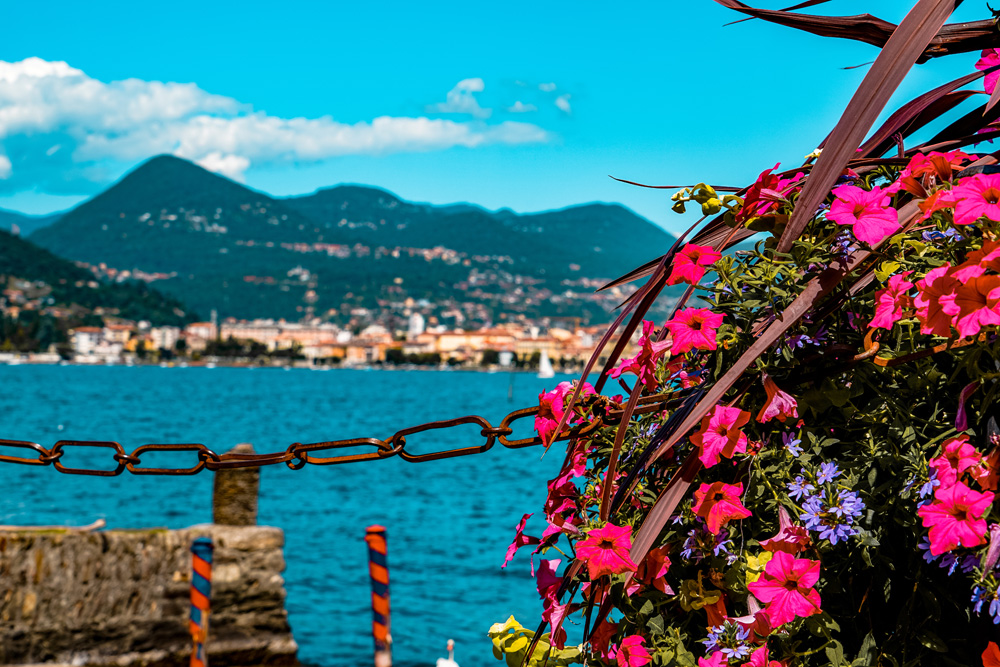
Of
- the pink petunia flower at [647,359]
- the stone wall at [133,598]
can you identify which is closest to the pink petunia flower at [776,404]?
the pink petunia flower at [647,359]

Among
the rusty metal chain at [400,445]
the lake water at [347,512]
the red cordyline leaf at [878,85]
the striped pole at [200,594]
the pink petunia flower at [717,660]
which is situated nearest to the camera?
the red cordyline leaf at [878,85]

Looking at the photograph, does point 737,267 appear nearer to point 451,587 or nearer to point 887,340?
point 887,340

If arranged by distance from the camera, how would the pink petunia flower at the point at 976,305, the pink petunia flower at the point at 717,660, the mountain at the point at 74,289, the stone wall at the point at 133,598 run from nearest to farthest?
the pink petunia flower at the point at 976,305, the pink petunia flower at the point at 717,660, the stone wall at the point at 133,598, the mountain at the point at 74,289

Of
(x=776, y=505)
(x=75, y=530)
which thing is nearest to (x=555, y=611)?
(x=776, y=505)

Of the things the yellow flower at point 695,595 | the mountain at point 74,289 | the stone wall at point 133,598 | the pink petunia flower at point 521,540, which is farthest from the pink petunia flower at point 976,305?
the mountain at point 74,289

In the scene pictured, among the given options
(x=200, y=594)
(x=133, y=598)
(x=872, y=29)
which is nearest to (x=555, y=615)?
(x=872, y=29)

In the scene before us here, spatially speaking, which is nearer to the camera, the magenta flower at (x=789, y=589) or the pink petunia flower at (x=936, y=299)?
the pink petunia flower at (x=936, y=299)

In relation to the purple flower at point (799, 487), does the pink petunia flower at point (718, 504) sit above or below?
below

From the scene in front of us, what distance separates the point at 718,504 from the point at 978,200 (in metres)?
0.43

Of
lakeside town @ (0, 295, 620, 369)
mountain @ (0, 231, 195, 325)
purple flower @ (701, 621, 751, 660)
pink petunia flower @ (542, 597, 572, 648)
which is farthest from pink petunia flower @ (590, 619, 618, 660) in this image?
mountain @ (0, 231, 195, 325)

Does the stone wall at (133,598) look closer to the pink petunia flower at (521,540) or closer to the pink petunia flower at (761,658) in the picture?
the pink petunia flower at (521,540)

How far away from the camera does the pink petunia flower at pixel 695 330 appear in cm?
107

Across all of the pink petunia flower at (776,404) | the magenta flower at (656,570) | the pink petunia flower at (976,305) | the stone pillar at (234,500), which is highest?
the pink petunia flower at (976,305)

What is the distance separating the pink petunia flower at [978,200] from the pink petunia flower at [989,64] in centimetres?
29
